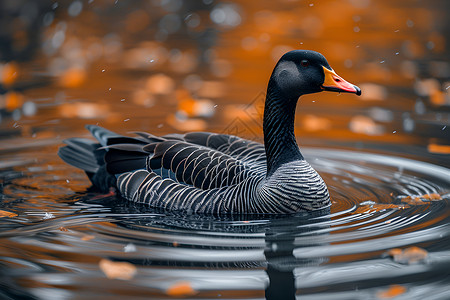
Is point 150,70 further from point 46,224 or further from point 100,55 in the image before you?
point 46,224

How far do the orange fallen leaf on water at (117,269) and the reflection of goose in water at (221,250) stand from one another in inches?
4.5

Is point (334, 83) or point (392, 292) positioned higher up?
point (334, 83)

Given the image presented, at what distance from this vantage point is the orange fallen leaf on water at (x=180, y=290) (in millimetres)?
5512

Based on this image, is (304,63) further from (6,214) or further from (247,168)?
(6,214)

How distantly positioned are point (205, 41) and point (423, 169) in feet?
30.3

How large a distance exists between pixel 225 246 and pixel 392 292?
1779mm

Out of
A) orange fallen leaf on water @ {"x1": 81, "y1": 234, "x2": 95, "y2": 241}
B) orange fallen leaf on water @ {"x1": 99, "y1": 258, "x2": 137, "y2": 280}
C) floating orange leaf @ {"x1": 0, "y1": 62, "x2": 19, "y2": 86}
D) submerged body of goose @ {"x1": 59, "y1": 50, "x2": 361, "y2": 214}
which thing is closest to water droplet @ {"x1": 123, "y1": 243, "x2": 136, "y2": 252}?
orange fallen leaf on water @ {"x1": 99, "y1": 258, "x2": 137, "y2": 280}

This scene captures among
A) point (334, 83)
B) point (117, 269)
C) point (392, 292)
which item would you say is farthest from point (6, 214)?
point (392, 292)

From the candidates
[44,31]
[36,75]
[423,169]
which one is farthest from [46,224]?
[44,31]

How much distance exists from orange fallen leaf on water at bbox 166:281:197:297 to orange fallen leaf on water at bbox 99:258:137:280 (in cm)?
45

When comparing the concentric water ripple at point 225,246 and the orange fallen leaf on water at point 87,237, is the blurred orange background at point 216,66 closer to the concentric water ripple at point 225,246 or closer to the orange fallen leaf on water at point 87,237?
the concentric water ripple at point 225,246

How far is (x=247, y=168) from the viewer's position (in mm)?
7918

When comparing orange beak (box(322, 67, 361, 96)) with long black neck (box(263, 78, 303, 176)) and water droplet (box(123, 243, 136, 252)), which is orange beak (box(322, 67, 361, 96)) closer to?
long black neck (box(263, 78, 303, 176))

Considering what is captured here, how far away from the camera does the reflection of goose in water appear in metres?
5.76
